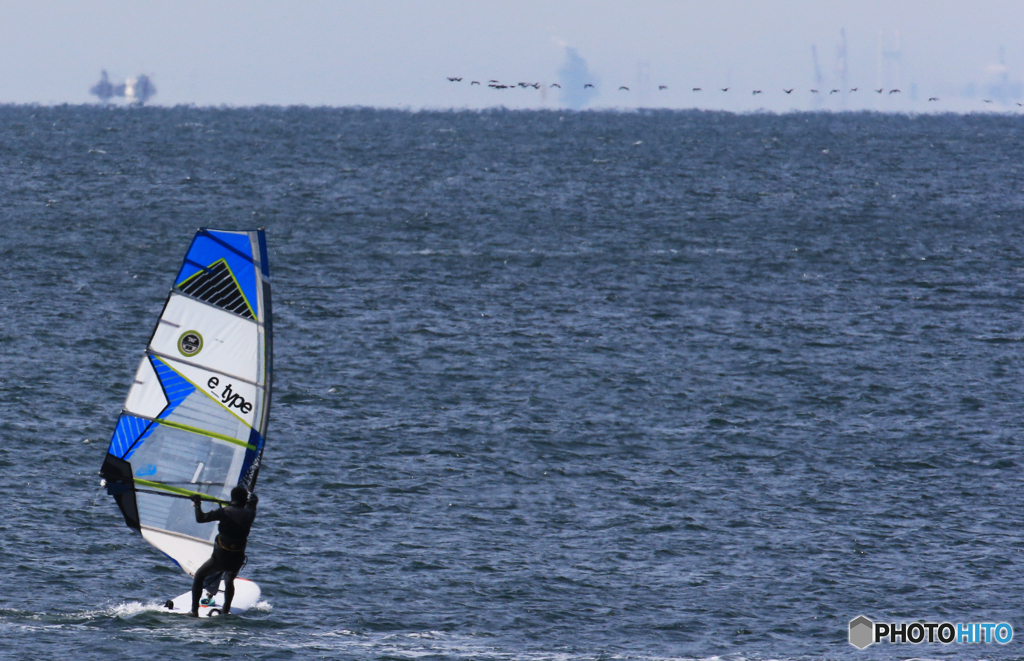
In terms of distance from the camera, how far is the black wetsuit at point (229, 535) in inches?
862

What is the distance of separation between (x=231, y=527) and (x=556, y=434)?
18.4 metres

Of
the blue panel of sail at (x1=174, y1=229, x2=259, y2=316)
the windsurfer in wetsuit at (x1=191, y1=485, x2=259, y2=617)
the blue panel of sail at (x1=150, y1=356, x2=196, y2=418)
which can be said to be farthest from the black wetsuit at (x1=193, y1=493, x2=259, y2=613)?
the blue panel of sail at (x1=174, y1=229, x2=259, y2=316)

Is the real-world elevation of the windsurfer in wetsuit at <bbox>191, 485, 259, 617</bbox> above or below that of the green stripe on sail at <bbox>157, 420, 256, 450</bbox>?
below

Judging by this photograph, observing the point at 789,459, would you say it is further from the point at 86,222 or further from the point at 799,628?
the point at 86,222

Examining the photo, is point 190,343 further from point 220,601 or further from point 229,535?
point 220,601

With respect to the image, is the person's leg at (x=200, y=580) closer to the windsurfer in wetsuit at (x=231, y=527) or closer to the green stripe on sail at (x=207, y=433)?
the windsurfer in wetsuit at (x=231, y=527)

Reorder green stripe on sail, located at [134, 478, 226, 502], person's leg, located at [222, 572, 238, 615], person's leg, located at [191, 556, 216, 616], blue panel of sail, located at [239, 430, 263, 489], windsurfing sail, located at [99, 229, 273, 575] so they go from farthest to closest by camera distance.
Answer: person's leg, located at [222, 572, 238, 615], blue panel of sail, located at [239, 430, 263, 489], green stripe on sail, located at [134, 478, 226, 502], person's leg, located at [191, 556, 216, 616], windsurfing sail, located at [99, 229, 273, 575]

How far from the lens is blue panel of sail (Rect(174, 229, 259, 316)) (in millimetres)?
22203

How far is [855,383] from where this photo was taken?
4603 centimetres

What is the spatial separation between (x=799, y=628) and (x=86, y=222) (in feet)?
213

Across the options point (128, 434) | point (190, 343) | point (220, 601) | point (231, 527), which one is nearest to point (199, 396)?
point (190, 343)

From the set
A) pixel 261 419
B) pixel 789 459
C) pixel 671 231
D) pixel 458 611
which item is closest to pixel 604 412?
pixel 789 459

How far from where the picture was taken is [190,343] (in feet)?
74.5

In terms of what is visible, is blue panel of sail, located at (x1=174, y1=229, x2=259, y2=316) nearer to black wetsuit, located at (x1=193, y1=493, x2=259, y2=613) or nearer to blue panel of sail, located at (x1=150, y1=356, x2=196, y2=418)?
blue panel of sail, located at (x1=150, y1=356, x2=196, y2=418)
